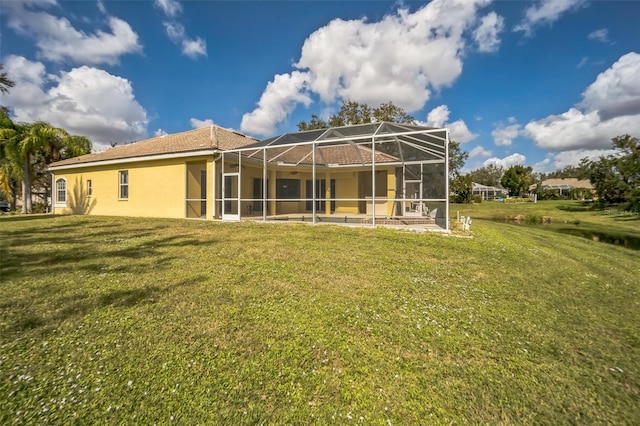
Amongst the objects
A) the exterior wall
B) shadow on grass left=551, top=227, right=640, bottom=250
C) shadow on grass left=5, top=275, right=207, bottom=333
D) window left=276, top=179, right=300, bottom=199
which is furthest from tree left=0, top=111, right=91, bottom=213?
shadow on grass left=551, top=227, right=640, bottom=250

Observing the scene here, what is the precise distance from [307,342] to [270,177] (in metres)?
13.8

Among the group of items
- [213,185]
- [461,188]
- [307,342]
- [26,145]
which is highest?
[26,145]

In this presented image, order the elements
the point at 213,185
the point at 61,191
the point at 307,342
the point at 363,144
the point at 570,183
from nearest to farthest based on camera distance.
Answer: the point at 307,342
the point at 363,144
the point at 213,185
the point at 61,191
the point at 570,183

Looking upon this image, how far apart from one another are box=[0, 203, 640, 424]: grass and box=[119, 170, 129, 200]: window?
34.1 ft

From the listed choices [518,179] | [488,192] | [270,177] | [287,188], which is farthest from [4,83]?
[488,192]

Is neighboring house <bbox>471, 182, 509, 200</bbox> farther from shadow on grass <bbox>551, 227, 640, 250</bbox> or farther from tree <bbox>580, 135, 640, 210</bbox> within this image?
shadow on grass <bbox>551, 227, 640, 250</bbox>

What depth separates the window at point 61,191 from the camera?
17.8 m

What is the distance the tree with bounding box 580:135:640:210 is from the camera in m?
28.3

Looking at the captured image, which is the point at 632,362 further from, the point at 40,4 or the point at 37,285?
the point at 40,4

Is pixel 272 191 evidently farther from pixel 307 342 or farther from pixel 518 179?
pixel 518 179

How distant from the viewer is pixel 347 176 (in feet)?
54.0

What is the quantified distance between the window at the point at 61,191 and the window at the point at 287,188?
13.8 m

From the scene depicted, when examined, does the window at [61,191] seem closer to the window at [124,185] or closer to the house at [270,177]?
the house at [270,177]

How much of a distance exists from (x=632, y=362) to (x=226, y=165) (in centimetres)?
1401
